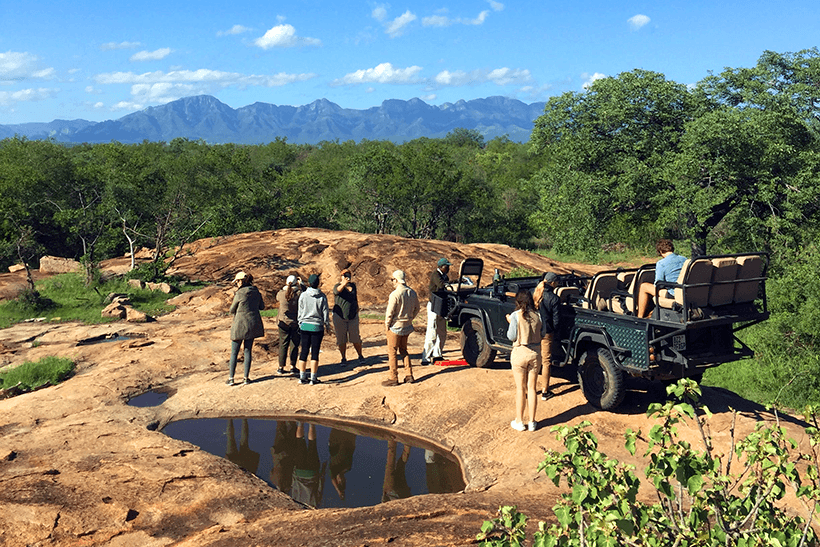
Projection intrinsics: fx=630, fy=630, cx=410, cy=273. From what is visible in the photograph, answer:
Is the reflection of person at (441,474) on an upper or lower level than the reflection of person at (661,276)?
lower

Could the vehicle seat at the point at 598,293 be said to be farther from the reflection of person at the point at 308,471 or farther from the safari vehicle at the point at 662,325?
the reflection of person at the point at 308,471

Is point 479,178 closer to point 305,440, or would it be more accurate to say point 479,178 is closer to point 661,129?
point 661,129

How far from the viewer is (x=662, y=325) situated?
23.8 ft

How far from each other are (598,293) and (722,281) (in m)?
1.70

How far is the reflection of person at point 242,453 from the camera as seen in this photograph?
753 centimetres

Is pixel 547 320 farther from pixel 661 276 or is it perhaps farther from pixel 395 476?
pixel 395 476

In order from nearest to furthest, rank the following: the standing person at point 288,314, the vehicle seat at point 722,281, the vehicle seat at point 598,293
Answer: the vehicle seat at point 722,281
the vehicle seat at point 598,293
the standing person at point 288,314

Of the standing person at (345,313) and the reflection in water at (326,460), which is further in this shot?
the standing person at (345,313)

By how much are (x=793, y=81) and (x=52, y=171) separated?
28637 millimetres

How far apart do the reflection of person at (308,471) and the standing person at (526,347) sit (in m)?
A: 2.56

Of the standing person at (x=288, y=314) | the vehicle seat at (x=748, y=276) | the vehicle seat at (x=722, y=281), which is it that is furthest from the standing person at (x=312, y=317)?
the vehicle seat at (x=748, y=276)

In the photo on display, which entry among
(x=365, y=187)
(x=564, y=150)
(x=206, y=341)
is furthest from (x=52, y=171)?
(x=564, y=150)

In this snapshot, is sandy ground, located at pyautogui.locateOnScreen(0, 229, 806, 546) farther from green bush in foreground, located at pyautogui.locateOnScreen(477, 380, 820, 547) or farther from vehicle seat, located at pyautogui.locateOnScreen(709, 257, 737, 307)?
green bush in foreground, located at pyautogui.locateOnScreen(477, 380, 820, 547)

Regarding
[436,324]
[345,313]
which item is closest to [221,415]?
[345,313]
